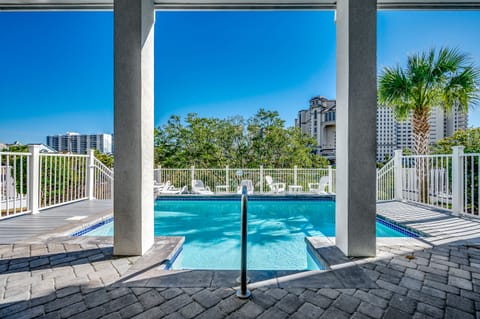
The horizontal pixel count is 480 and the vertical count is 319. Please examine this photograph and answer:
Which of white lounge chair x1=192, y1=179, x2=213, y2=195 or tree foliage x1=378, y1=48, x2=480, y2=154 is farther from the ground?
tree foliage x1=378, y1=48, x2=480, y2=154

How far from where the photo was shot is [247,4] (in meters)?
3.38

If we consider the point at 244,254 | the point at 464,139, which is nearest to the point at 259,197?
the point at 244,254

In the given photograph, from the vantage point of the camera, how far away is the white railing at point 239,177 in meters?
9.80

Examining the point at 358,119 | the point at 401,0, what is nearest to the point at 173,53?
the point at 401,0

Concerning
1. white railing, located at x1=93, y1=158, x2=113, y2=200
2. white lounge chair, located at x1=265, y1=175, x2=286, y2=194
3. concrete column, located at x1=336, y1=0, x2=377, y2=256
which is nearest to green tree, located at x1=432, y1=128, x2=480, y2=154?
white lounge chair, located at x1=265, y1=175, x2=286, y2=194

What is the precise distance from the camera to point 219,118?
1487 centimetres

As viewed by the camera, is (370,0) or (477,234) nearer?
(370,0)

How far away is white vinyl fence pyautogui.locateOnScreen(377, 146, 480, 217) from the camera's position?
4.29 m

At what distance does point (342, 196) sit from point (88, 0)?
171 inches

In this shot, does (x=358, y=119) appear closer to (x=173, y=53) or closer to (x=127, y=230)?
(x=127, y=230)

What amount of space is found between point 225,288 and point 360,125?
2.15m

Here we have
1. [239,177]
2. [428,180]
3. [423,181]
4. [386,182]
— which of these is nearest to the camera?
[428,180]

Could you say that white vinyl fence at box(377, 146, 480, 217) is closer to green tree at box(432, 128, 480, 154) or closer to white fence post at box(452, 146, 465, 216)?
white fence post at box(452, 146, 465, 216)

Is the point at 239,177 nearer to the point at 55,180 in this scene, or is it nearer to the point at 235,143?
the point at 235,143
